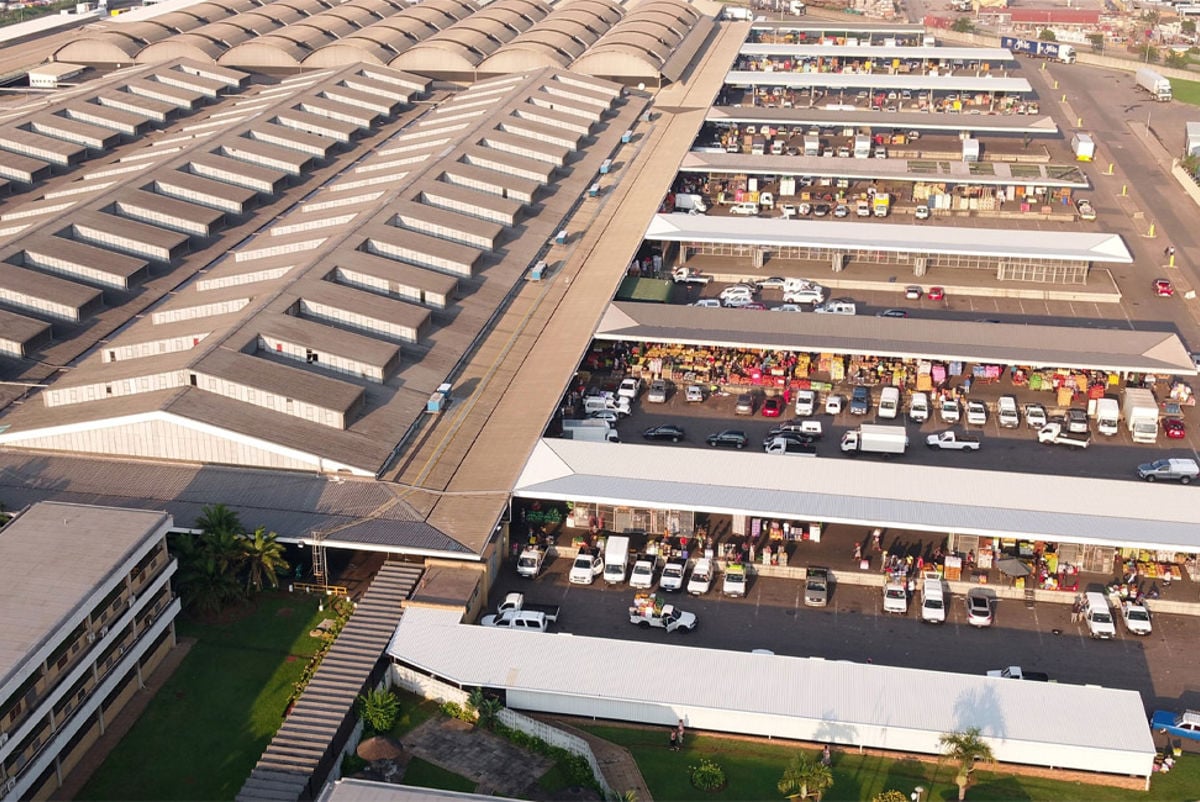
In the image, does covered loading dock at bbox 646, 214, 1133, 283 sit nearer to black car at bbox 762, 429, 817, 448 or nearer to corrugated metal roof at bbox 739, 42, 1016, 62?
black car at bbox 762, 429, 817, 448

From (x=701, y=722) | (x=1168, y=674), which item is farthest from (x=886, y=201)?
(x=701, y=722)

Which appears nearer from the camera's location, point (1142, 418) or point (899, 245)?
point (1142, 418)

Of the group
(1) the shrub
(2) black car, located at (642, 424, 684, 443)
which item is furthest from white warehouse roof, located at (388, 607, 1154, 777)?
(2) black car, located at (642, 424, 684, 443)

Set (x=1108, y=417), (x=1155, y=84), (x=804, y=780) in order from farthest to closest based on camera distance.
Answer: (x=1155, y=84) < (x=1108, y=417) < (x=804, y=780)

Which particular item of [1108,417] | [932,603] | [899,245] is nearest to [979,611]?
[932,603]

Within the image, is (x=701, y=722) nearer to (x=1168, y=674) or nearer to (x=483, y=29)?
(x=1168, y=674)

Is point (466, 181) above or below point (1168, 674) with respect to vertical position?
above

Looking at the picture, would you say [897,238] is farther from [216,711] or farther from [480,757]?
[216,711]
